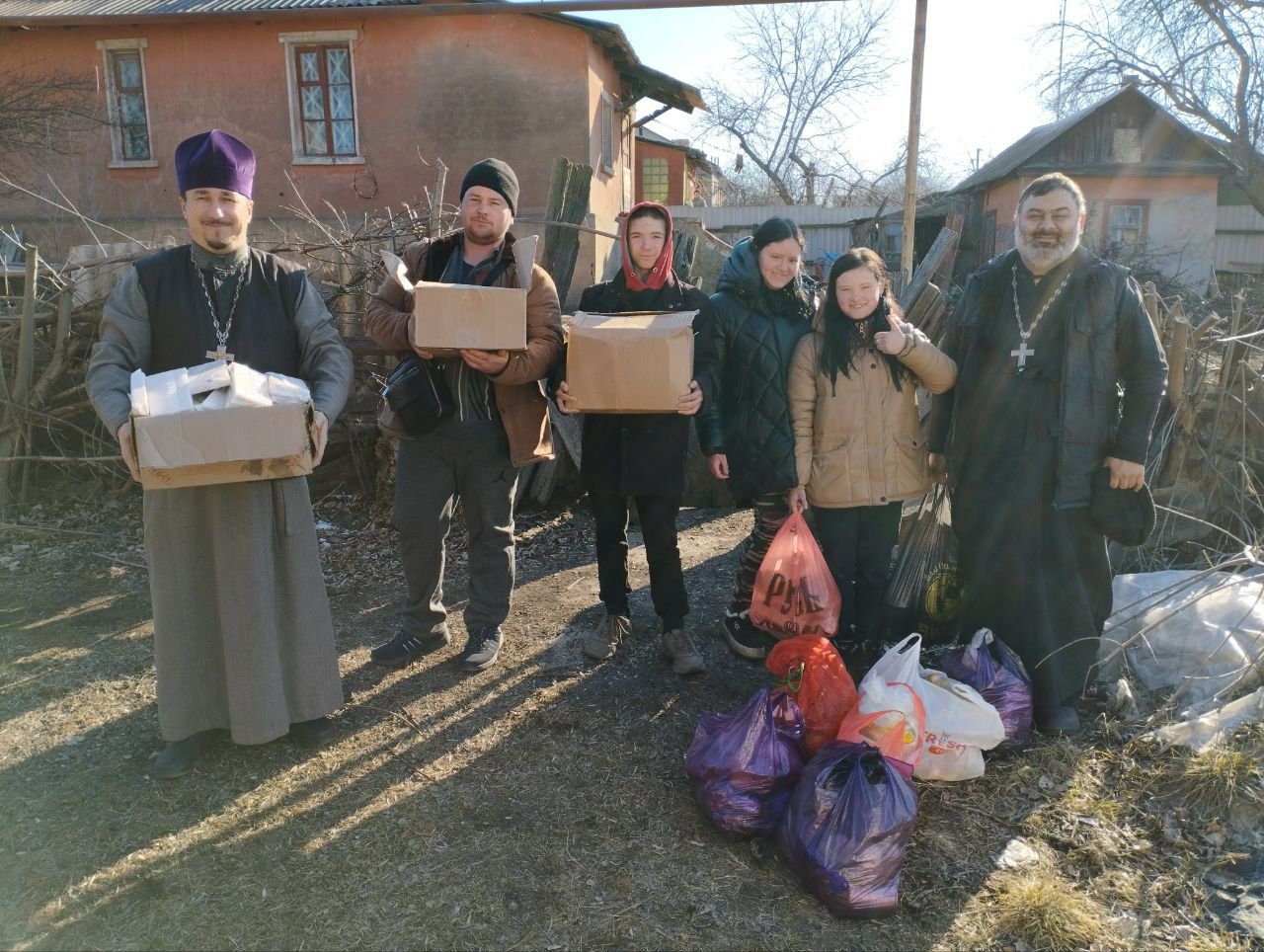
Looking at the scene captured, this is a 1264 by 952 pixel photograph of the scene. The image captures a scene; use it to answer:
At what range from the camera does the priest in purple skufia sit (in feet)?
8.71

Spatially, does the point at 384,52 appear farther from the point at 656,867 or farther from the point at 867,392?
the point at 656,867

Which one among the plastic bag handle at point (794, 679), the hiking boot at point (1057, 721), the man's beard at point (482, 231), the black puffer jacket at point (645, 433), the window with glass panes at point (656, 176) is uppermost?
the window with glass panes at point (656, 176)

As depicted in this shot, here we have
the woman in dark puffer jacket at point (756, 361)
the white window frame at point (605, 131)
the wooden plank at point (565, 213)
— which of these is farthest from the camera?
the white window frame at point (605, 131)

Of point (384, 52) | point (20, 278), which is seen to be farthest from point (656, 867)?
point (384, 52)

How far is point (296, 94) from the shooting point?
1334cm

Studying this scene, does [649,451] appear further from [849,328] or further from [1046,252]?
[1046,252]

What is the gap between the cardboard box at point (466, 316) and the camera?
288cm

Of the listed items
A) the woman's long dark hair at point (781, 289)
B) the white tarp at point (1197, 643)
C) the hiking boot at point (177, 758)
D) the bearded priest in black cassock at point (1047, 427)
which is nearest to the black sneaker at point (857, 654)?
the bearded priest in black cassock at point (1047, 427)

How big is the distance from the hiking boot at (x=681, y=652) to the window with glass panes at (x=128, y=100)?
14319 millimetres

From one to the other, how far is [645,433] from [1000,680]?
1.56 meters

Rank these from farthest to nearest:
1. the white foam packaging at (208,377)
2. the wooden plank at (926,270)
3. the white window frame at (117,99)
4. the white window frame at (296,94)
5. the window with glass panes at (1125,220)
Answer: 1. the window with glass panes at (1125,220)
2. the white window frame at (117,99)
3. the white window frame at (296,94)
4. the wooden plank at (926,270)
5. the white foam packaging at (208,377)

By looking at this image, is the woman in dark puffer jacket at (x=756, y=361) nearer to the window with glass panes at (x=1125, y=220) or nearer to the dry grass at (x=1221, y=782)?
the dry grass at (x=1221, y=782)

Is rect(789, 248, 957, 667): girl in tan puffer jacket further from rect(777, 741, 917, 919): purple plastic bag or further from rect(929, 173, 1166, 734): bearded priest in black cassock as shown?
rect(777, 741, 917, 919): purple plastic bag

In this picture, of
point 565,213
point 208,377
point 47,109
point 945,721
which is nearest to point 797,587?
point 945,721
